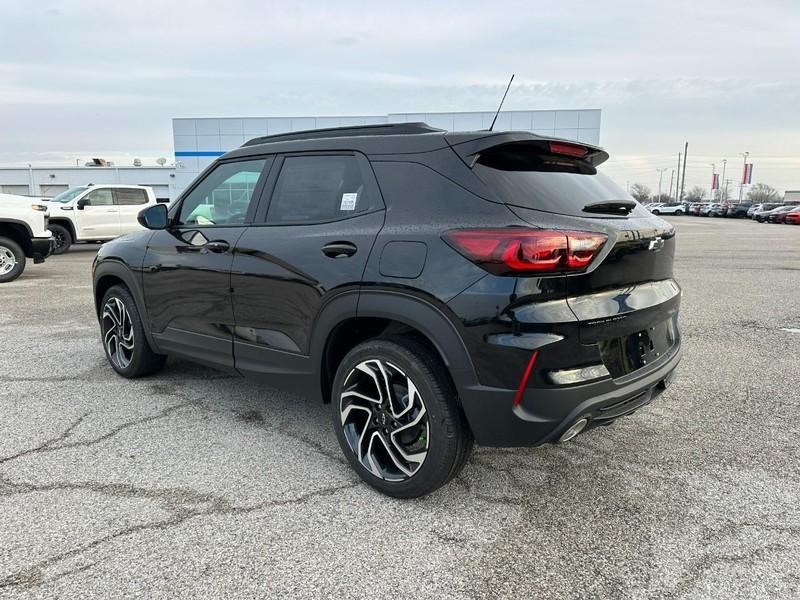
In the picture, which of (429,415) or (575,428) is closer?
(575,428)

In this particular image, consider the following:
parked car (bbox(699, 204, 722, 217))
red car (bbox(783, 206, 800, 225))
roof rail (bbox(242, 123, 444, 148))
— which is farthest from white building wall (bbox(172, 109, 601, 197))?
roof rail (bbox(242, 123, 444, 148))

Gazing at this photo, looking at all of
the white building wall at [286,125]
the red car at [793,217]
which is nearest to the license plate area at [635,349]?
the white building wall at [286,125]

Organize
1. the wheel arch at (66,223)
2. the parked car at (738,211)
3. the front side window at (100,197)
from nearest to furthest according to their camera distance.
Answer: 1. the wheel arch at (66,223)
2. the front side window at (100,197)
3. the parked car at (738,211)

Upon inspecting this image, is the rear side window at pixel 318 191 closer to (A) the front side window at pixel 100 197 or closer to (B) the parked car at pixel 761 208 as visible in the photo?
(A) the front side window at pixel 100 197

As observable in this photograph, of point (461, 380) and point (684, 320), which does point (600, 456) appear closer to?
point (461, 380)

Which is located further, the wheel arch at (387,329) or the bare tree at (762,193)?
the bare tree at (762,193)

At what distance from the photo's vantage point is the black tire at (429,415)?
2641 mm

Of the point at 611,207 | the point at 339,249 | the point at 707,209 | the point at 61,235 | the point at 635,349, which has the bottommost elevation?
the point at 707,209

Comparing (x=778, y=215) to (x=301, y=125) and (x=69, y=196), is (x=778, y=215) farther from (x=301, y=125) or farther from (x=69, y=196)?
(x=69, y=196)

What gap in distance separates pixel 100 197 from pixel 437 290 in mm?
15616

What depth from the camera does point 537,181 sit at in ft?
A: 9.14

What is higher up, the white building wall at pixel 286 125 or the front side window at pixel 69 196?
the white building wall at pixel 286 125

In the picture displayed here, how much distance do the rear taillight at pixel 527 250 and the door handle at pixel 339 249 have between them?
0.63 metres

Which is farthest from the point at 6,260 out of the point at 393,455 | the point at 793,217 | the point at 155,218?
the point at 793,217
